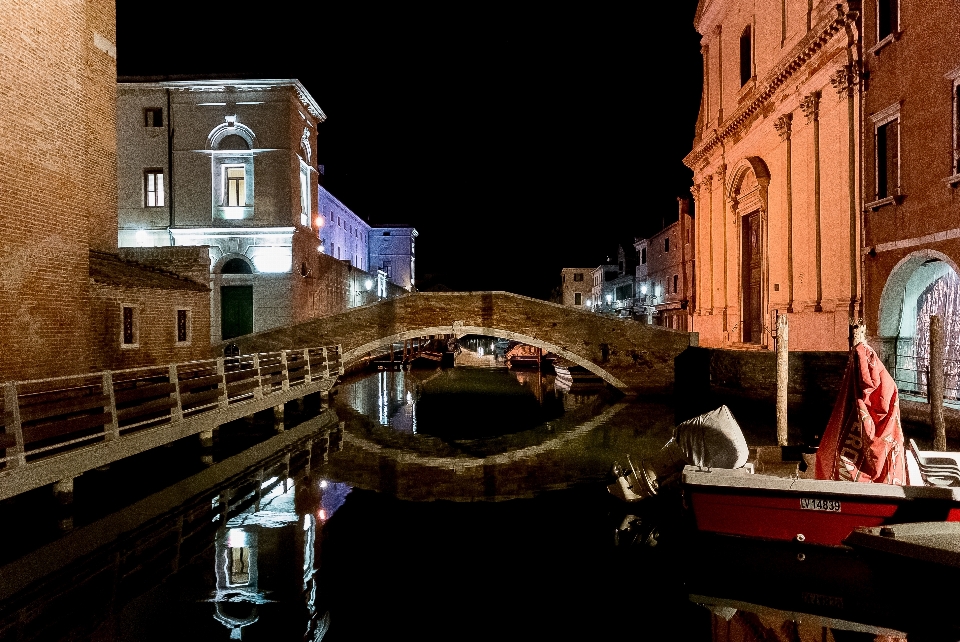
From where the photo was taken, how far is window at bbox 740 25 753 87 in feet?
69.1

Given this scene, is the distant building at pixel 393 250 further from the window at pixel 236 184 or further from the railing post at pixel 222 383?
the railing post at pixel 222 383

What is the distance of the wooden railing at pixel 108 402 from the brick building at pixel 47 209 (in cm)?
73

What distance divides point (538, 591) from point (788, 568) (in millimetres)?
2257

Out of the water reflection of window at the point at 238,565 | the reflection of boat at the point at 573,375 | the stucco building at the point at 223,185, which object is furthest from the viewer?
the reflection of boat at the point at 573,375

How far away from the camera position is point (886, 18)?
44.3ft

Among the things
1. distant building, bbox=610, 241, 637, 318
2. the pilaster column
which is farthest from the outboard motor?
distant building, bbox=610, 241, 637, 318

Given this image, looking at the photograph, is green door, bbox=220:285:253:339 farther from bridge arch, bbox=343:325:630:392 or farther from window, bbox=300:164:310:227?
bridge arch, bbox=343:325:630:392

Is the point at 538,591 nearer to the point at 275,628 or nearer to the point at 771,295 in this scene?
the point at 275,628

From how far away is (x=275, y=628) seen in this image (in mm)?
4730

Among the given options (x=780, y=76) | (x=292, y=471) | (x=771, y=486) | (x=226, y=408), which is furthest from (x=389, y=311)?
(x=771, y=486)

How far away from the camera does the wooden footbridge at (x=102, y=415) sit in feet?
22.3

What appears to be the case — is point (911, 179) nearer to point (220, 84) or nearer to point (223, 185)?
point (223, 185)

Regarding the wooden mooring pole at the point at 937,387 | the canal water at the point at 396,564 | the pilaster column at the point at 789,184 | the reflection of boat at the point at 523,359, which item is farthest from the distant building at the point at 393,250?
the wooden mooring pole at the point at 937,387

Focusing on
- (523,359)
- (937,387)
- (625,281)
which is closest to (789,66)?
(937,387)
